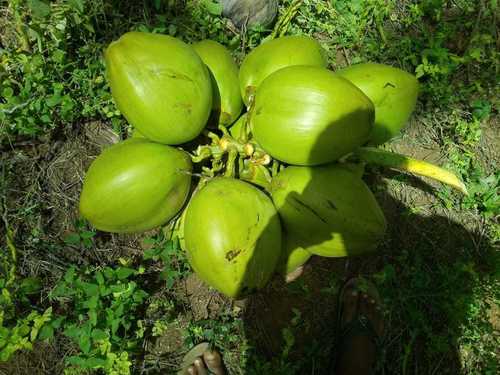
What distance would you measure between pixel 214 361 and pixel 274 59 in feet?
6.67

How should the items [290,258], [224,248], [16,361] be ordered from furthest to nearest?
[16,361] < [290,258] < [224,248]

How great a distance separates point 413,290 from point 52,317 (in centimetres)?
253

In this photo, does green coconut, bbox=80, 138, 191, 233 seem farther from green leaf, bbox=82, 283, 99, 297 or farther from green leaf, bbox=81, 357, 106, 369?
green leaf, bbox=81, 357, 106, 369

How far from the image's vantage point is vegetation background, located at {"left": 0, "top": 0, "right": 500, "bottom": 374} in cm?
258

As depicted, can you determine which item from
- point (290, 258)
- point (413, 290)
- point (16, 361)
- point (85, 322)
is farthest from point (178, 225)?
point (413, 290)

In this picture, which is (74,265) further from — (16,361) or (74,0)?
(74,0)

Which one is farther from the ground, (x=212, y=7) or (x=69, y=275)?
(x=212, y=7)

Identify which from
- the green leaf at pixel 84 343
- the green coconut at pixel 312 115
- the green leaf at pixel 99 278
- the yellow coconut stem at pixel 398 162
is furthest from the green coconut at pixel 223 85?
the green leaf at pixel 84 343

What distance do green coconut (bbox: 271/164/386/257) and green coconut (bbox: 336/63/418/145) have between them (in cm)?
34

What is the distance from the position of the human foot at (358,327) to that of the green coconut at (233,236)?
4.91 feet

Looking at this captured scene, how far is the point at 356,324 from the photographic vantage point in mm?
3109

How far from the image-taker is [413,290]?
3225 mm

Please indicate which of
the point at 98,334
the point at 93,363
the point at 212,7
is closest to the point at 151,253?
the point at 98,334

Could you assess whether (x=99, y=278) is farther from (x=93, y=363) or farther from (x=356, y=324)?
(x=356, y=324)
